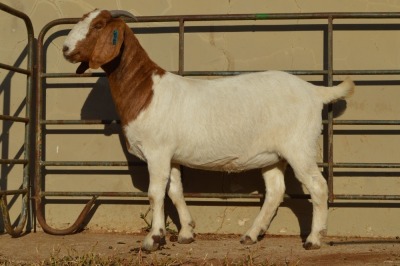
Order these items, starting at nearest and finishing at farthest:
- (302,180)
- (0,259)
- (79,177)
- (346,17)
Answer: (0,259) < (302,180) < (346,17) < (79,177)

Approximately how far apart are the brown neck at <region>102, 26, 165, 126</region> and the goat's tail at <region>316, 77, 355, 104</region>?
1378mm

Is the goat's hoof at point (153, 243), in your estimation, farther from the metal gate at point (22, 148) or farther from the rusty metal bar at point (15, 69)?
the rusty metal bar at point (15, 69)

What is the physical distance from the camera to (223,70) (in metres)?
6.53

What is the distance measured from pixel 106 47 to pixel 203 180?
5.30 ft

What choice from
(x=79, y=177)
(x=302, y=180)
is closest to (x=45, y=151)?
(x=79, y=177)

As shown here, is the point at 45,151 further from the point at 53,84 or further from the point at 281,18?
the point at 281,18

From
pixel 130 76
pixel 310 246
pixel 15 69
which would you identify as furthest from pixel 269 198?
pixel 15 69

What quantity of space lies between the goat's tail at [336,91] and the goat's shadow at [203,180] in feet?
1.49

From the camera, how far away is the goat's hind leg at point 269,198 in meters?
5.91

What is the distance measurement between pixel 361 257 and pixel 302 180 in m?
0.88

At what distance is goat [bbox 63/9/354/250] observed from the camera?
5668 millimetres

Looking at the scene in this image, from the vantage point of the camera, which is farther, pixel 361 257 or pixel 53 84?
pixel 53 84

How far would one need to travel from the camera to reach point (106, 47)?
571 cm

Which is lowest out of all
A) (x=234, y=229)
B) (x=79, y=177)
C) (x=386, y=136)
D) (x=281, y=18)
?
(x=234, y=229)
